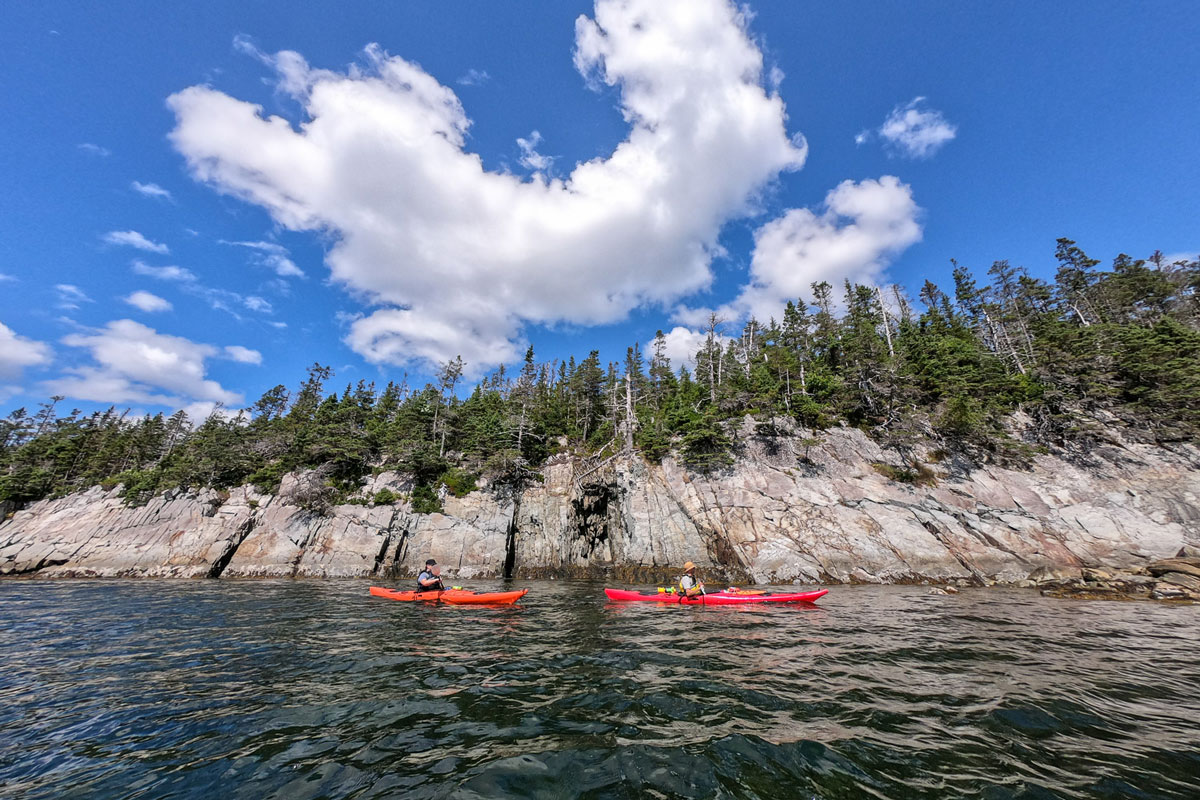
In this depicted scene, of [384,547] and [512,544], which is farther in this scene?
[512,544]

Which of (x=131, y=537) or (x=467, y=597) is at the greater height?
(x=131, y=537)

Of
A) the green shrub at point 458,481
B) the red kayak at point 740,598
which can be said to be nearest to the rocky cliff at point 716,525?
the green shrub at point 458,481

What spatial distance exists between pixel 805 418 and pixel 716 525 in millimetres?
13689

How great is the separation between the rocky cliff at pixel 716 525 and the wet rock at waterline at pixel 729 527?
0.36 ft

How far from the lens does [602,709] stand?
745cm

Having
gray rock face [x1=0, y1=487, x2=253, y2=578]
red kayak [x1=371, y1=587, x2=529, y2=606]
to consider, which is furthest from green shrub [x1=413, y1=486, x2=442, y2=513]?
red kayak [x1=371, y1=587, x2=529, y2=606]

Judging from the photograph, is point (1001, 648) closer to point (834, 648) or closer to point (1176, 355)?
point (834, 648)

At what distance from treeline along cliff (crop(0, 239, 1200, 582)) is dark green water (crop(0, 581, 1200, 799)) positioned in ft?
72.5

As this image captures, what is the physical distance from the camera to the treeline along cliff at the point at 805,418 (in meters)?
33.1

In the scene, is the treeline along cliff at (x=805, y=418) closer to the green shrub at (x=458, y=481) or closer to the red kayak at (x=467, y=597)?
the green shrub at (x=458, y=481)

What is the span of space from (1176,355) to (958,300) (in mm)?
30511

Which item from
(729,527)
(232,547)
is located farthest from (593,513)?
(232,547)

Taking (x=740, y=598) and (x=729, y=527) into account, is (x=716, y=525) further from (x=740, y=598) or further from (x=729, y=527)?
(x=740, y=598)

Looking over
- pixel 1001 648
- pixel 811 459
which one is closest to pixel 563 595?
pixel 1001 648
